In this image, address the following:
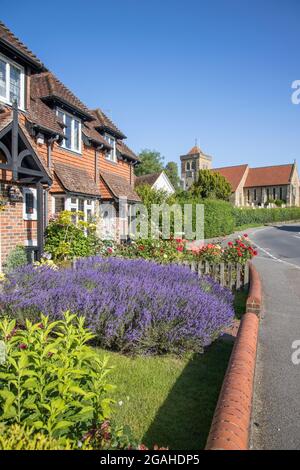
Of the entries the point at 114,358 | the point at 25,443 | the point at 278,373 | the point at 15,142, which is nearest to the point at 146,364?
the point at 114,358

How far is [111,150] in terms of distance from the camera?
20.9 metres

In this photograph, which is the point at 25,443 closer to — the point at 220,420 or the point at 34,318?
the point at 220,420

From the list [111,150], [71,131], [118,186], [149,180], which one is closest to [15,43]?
[71,131]

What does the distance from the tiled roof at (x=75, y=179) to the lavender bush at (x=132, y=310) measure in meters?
9.06

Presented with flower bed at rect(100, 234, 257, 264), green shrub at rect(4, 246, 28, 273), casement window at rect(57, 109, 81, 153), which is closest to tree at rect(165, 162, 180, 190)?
casement window at rect(57, 109, 81, 153)

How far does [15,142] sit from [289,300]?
848cm

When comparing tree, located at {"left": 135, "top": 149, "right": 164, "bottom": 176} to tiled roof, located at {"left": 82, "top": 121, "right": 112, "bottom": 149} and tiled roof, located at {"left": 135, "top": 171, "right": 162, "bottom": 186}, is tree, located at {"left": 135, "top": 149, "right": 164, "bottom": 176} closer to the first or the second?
tiled roof, located at {"left": 135, "top": 171, "right": 162, "bottom": 186}

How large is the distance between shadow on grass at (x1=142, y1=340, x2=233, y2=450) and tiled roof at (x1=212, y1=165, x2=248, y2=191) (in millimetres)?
83930

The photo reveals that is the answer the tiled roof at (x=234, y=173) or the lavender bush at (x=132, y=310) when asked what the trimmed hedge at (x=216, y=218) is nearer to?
the lavender bush at (x=132, y=310)

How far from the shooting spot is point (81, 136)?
16766 mm

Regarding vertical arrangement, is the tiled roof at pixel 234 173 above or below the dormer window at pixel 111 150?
above

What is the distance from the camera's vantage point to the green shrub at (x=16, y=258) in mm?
10049

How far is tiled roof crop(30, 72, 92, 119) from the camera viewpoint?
14566 millimetres

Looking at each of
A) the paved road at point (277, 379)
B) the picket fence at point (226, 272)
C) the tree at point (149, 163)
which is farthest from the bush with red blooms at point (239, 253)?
the tree at point (149, 163)
